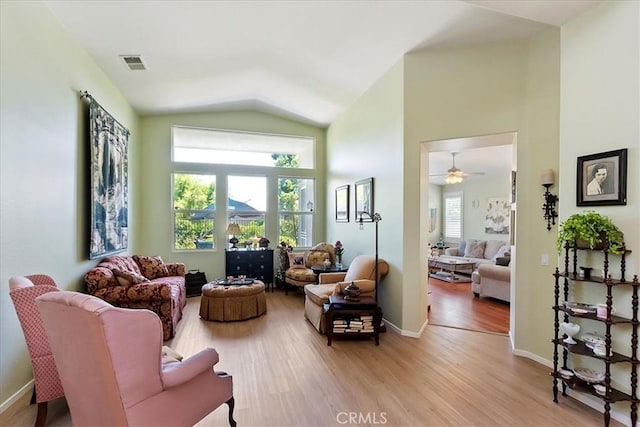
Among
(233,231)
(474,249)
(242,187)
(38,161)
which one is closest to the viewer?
(38,161)

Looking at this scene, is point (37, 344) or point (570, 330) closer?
point (37, 344)

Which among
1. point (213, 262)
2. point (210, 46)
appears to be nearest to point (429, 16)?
point (210, 46)

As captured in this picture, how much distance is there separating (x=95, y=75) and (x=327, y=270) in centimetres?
424

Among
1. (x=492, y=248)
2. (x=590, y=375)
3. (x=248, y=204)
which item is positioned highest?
(x=248, y=204)

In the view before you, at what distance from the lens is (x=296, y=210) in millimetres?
7125

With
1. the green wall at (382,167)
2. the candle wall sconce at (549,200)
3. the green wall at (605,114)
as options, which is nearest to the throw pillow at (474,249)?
the green wall at (382,167)

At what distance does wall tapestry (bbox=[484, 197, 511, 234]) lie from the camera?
7.89m

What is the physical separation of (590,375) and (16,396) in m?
4.42

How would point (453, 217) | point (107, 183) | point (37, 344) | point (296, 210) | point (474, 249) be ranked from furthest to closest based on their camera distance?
1. point (453, 217)
2. point (474, 249)
3. point (296, 210)
4. point (107, 183)
5. point (37, 344)

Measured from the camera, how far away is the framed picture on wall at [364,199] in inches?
189

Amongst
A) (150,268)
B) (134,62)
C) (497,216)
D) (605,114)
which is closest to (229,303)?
(150,268)

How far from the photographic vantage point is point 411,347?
354 cm

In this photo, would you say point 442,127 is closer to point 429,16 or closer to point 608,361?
point 429,16

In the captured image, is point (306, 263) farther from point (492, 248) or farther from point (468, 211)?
point (468, 211)
